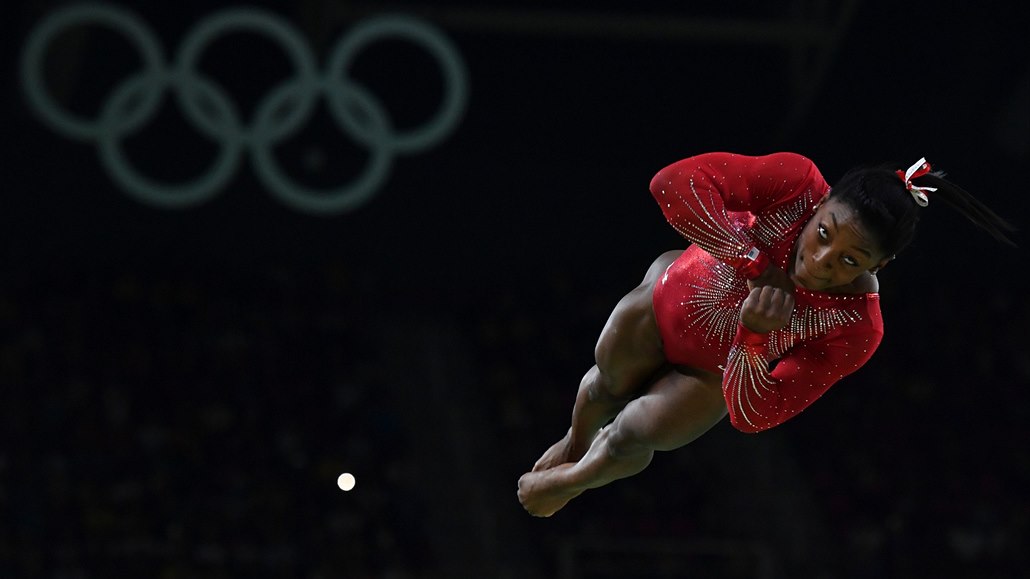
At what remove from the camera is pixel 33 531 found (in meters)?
9.32

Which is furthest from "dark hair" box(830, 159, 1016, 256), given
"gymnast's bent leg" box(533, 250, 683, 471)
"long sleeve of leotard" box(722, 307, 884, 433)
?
"gymnast's bent leg" box(533, 250, 683, 471)

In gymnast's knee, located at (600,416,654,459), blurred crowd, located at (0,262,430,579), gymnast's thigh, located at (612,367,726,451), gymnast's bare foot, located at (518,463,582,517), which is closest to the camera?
gymnast's thigh, located at (612,367,726,451)

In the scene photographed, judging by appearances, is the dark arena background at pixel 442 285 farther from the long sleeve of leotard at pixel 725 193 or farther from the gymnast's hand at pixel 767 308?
the gymnast's hand at pixel 767 308

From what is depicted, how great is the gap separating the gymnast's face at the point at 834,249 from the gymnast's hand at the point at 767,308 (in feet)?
0.32

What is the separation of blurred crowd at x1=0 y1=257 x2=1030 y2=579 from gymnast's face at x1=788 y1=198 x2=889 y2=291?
6563 millimetres

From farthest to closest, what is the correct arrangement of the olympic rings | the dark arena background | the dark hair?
1. the dark arena background
2. the olympic rings
3. the dark hair

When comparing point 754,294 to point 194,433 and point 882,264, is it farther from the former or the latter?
point 194,433

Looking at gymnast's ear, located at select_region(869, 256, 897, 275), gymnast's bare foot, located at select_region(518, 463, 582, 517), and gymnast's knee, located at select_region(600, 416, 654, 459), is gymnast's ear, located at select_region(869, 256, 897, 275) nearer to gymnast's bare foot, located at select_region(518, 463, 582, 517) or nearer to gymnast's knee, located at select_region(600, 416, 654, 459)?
gymnast's knee, located at select_region(600, 416, 654, 459)

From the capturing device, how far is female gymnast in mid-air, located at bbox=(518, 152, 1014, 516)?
3469 mm

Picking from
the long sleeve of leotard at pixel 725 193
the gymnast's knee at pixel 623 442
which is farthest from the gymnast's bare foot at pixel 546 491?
the long sleeve of leotard at pixel 725 193

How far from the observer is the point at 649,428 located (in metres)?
4.20

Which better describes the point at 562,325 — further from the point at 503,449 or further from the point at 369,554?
the point at 369,554

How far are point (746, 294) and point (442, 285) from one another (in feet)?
31.1

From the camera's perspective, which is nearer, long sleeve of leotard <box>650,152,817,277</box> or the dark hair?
the dark hair
